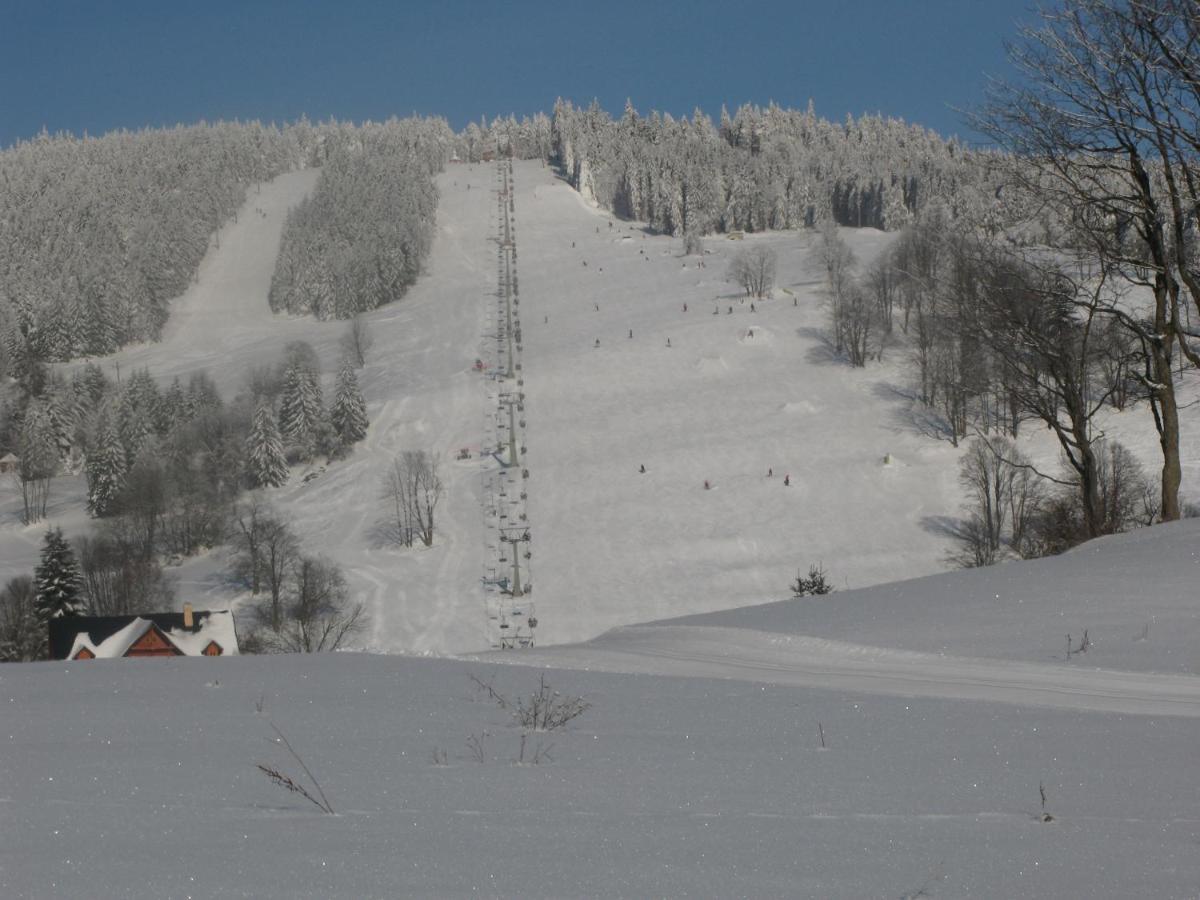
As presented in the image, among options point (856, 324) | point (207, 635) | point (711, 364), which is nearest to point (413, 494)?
point (207, 635)

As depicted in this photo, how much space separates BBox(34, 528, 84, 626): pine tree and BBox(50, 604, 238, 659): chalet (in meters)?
14.5

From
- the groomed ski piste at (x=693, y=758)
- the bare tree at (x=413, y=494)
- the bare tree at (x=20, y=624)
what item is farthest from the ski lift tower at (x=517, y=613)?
the groomed ski piste at (x=693, y=758)

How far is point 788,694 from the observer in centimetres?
536

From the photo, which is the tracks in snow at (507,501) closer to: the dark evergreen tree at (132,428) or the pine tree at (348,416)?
the pine tree at (348,416)

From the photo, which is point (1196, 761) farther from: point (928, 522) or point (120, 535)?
point (120, 535)

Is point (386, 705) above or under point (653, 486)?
under

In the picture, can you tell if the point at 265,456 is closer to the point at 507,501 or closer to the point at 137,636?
the point at 507,501

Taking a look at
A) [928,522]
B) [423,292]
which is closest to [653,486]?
[928,522]

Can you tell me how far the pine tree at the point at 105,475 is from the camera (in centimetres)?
7188

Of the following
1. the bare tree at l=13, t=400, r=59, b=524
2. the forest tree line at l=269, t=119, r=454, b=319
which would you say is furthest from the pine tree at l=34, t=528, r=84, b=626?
the forest tree line at l=269, t=119, r=454, b=319

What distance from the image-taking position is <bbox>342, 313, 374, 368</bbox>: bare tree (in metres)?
91.2

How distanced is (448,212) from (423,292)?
139ft

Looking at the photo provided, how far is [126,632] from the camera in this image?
30500 millimetres

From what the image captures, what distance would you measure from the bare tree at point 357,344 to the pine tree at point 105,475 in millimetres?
22158
